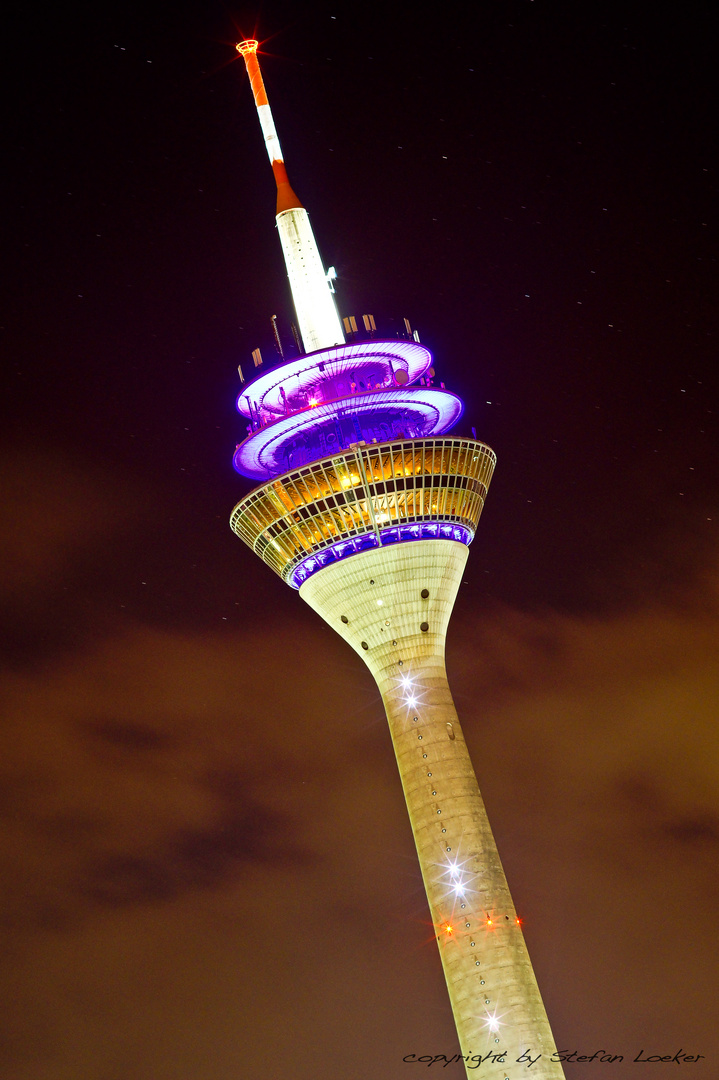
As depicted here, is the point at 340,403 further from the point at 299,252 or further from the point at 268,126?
the point at 268,126

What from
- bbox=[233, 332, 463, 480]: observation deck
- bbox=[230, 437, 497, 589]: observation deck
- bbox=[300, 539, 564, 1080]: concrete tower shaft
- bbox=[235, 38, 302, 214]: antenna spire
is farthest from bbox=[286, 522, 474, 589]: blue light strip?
bbox=[235, 38, 302, 214]: antenna spire

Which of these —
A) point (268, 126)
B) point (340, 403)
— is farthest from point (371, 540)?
point (268, 126)

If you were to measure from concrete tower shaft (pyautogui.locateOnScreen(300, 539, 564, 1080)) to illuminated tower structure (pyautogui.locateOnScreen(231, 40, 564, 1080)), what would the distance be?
0.08 m

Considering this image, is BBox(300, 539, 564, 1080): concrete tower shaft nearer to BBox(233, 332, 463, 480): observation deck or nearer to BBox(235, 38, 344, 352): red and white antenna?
BBox(233, 332, 463, 480): observation deck

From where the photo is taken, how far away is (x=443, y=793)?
217ft

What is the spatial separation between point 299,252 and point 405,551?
77.5 ft

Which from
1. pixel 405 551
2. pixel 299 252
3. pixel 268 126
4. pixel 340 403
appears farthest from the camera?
pixel 268 126

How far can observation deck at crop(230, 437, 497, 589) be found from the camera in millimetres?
70812

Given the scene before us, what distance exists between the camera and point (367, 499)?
232 feet

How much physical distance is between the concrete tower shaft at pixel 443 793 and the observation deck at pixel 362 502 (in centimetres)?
102

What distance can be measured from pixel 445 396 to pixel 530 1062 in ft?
126

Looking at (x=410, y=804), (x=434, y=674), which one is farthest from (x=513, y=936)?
(x=434, y=674)

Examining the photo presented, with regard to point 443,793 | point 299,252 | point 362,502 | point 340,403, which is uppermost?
point 299,252

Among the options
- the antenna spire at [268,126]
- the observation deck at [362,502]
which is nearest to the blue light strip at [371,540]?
the observation deck at [362,502]
